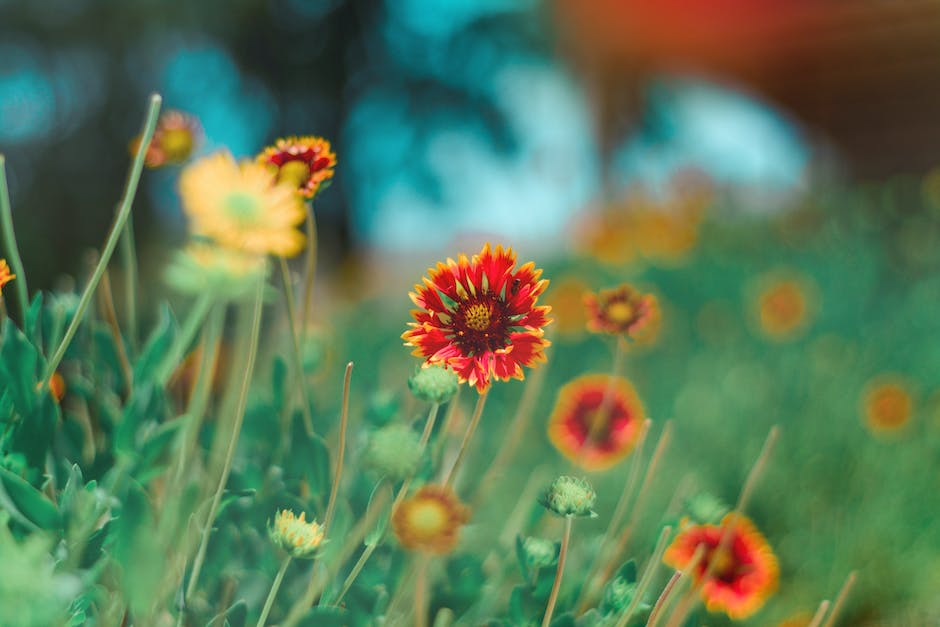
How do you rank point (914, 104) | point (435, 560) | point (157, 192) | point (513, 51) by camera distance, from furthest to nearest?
1. point (513, 51)
2. point (157, 192)
3. point (914, 104)
4. point (435, 560)

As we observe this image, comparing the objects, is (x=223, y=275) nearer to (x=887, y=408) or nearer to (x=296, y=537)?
(x=296, y=537)

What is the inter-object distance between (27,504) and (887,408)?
4.25 ft

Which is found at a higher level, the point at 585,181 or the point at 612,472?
the point at 585,181

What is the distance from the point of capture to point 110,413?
69 centimetres

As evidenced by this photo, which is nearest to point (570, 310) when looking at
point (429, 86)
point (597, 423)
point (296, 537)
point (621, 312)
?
point (597, 423)

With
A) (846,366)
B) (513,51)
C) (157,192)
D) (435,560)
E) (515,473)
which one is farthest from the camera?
(513,51)

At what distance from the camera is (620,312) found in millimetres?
670

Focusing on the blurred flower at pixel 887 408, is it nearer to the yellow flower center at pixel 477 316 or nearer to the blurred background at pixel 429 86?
the yellow flower center at pixel 477 316

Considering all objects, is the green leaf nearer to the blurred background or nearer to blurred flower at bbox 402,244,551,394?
blurred flower at bbox 402,244,551,394

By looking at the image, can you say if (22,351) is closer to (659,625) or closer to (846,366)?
(659,625)

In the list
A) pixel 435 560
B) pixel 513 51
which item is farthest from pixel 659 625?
pixel 513 51

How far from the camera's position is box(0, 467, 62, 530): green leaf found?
50cm

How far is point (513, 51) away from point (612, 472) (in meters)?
5.56

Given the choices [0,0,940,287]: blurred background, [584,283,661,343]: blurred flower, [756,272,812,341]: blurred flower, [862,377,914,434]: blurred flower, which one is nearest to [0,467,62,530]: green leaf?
[584,283,661,343]: blurred flower
